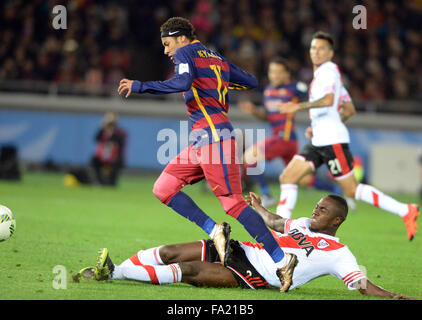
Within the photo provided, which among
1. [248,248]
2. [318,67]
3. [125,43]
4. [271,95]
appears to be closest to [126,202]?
[271,95]

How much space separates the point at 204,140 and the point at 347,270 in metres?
1.66

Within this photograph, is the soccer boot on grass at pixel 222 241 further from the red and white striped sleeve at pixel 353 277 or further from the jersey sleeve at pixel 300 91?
the jersey sleeve at pixel 300 91

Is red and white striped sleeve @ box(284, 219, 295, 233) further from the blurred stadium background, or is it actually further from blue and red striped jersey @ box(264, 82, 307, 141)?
the blurred stadium background

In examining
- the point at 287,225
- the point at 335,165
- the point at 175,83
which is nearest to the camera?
the point at 175,83

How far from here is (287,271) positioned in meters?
5.44

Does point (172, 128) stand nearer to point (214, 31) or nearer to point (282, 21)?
point (214, 31)

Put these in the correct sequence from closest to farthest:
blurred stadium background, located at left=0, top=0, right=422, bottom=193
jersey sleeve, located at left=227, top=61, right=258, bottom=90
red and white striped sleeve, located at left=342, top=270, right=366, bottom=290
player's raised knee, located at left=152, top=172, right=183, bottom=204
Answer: red and white striped sleeve, located at left=342, top=270, right=366, bottom=290 → player's raised knee, located at left=152, top=172, right=183, bottom=204 → jersey sleeve, located at left=227, top=61, right=258, bottom=90 → blurred stadium background, located at left=0, top=0, right=422, bottom=193

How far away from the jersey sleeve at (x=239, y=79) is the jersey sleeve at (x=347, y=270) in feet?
6.23

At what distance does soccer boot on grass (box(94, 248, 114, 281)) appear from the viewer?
5473mm

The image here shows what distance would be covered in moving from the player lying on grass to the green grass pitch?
3.9 inches

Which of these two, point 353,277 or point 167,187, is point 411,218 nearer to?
point 353,277

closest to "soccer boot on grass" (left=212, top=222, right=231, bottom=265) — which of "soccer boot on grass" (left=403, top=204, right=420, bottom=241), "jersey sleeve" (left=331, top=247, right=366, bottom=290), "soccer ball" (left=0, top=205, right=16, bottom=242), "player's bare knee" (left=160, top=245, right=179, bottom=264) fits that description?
"player's bare knee" (left=160, top=245, right=179, bottom=264)

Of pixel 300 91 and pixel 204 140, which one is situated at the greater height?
pixel 300 91

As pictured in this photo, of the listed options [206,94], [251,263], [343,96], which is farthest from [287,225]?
[343,96]
